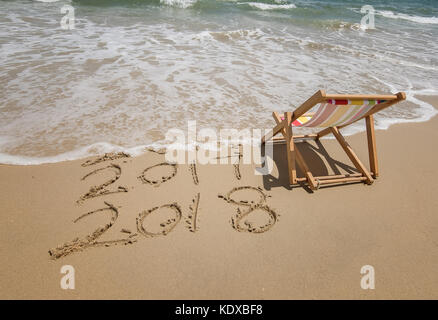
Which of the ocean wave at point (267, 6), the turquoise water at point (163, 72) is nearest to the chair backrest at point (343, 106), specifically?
the turquoise water at point (163, 72)

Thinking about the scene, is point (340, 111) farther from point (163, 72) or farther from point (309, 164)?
point (163, 72)

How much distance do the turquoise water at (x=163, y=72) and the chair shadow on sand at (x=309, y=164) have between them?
0.77m

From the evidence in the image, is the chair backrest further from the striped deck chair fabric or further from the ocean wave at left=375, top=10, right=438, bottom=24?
Result: the ocean wave at left=375, top=10, right=438, bottom=24

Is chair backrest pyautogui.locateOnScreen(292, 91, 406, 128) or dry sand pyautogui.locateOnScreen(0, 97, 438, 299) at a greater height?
Answer: chair backrest pyautogui.locateOnScreen(292, 91, 406, 128)

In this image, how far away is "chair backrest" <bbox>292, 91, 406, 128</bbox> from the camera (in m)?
2.20

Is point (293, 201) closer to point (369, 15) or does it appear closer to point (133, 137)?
point (133, 137)

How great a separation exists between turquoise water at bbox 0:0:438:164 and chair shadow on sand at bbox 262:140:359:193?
0.77 metres

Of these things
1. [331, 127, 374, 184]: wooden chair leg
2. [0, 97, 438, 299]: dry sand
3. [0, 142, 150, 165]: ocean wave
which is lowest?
[0, 97, 438, 299]: dry sand

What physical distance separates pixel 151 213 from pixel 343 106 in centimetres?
210

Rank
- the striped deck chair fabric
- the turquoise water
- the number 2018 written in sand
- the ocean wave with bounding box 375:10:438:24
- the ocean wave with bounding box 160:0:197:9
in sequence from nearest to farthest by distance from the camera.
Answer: the number 2018 written in sand < the striped deck chair fabric < the turquoise water < the ocean wave with bounding box 160:0:197:9 < the ocean wave with bounding box 375:10:438:24

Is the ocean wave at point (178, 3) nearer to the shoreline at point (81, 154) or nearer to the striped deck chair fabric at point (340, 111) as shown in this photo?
the shoreline at point (81, 154)

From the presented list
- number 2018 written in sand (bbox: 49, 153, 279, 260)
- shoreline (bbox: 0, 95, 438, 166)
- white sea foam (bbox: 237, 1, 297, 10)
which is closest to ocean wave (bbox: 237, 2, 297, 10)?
white sea foam (bbox: 237, 1, 297, 10)

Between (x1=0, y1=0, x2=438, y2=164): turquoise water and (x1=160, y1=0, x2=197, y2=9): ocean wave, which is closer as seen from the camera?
(x1=0, y1=0, x2=438, y2=164): turquoise water

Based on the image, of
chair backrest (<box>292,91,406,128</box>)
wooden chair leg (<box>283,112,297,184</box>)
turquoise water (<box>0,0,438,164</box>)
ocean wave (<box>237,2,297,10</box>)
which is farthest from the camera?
ocean wave (<box>237,2,297,10</box>)
